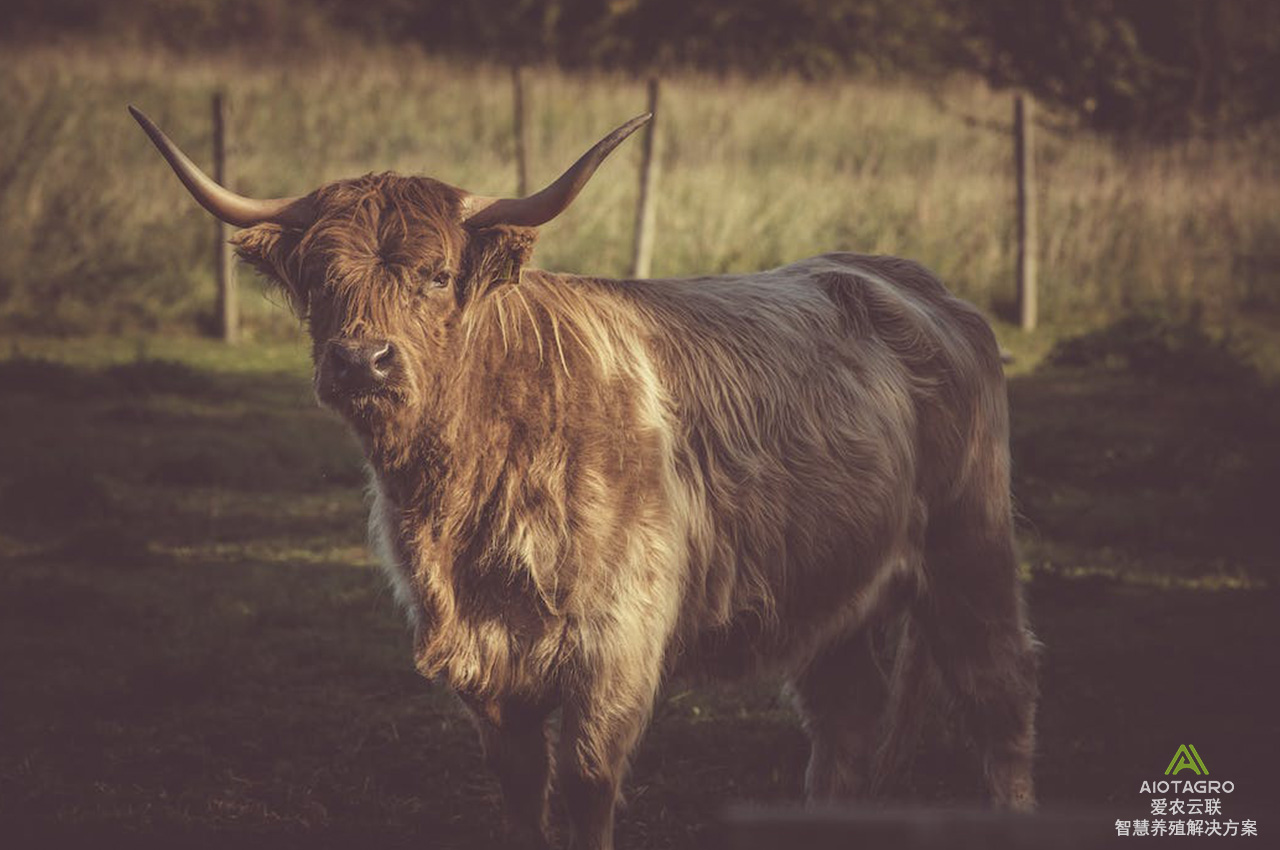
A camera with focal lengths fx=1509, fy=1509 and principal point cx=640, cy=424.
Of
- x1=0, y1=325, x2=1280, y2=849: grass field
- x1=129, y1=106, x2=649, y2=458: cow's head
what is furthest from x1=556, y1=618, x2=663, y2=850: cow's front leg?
x1=0, y1=325, x2=1280, y2=849: grass field

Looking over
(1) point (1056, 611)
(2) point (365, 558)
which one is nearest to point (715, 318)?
(1) point (1056, 611)

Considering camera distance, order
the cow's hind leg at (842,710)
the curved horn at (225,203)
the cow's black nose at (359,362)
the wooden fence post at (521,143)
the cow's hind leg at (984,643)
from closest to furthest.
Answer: the cow's black nose at (359,362), the curved horn at (225,203), the cow's hind leg at (984,643), the cow's hind leg at (842,710), the wooden fence post at (521,143)

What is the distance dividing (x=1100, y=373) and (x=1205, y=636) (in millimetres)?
5972

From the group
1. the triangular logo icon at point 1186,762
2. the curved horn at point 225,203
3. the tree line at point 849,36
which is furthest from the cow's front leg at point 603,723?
the tree line at point 849,36

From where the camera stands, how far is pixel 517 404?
3795mm

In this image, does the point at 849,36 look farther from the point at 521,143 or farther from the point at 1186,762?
the point at 1186,762

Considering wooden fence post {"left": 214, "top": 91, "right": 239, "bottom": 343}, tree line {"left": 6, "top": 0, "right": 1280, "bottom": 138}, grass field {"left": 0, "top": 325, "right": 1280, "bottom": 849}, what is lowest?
grass field {"left": 0, "top": 325, "right": 1280, "bottom": 849}

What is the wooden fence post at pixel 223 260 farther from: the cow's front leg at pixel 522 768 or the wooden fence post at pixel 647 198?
the cow's front leg at pixel 522 768

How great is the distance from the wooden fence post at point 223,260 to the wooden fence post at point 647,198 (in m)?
3.74

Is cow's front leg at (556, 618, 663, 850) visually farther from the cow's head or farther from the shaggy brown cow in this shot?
the cow's head

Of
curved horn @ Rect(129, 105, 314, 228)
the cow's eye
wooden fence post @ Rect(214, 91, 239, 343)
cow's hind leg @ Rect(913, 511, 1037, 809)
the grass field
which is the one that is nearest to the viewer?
the cow's eye

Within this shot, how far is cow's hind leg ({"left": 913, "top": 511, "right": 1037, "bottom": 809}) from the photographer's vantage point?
180 inches

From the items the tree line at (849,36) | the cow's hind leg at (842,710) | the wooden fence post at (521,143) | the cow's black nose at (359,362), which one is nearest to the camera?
the cow's black nose at (359,362)

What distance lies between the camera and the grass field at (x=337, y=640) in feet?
16.1
